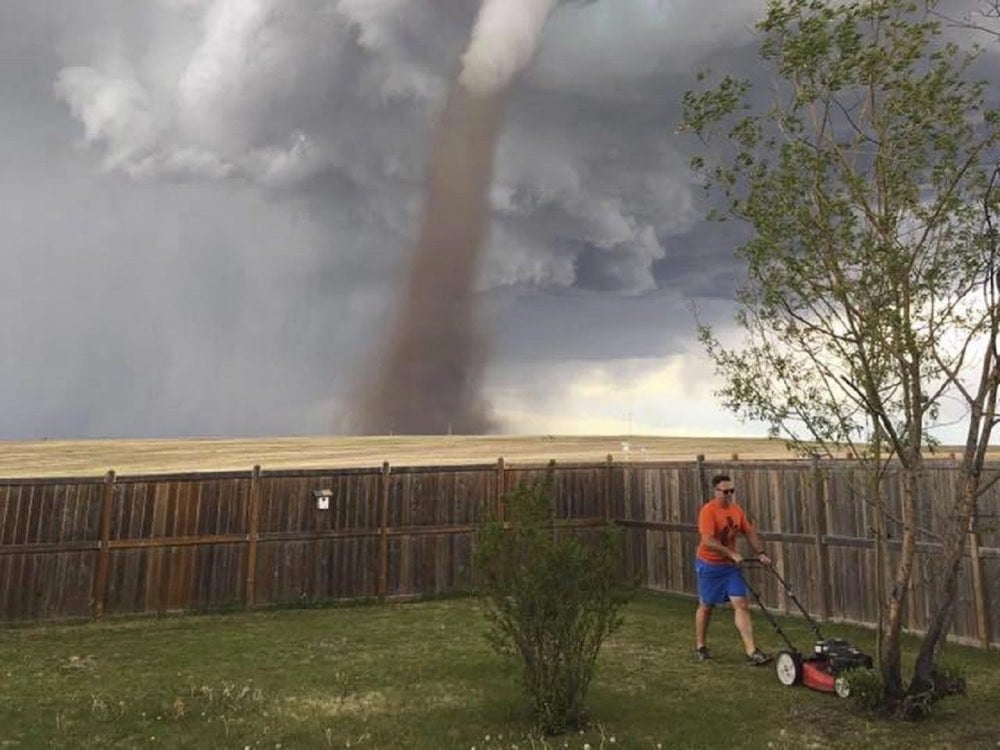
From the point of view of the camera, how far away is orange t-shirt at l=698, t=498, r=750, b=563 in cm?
852

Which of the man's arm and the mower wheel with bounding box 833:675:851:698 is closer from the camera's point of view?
the mower wheel with bounding box 833:675:851:698

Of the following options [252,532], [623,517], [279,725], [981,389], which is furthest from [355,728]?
[623,517]

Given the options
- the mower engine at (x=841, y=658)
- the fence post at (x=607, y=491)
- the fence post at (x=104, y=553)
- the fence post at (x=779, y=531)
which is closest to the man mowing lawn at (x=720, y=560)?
the mower engine at (x=841, y=658)

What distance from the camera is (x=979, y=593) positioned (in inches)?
356

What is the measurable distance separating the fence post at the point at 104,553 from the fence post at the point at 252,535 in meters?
2.14

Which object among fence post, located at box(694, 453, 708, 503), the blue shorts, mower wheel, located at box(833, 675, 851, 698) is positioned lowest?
mower wheel, located at box(833, 675, 851, 698)

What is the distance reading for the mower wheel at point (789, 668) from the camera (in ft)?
23.7

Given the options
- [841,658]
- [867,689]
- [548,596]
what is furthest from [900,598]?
[548,596]

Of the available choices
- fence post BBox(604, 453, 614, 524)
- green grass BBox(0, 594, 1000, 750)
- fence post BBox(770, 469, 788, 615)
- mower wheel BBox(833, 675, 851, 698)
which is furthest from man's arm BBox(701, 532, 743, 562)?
fence post BBox(604, 453, 614, 524)

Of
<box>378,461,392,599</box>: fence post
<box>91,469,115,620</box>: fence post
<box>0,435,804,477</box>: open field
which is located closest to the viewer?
<box>91,469,115,620</box>: fence post

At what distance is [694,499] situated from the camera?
43.8 ft

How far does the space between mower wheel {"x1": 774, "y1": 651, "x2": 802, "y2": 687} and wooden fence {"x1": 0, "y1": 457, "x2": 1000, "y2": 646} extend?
3254 mm

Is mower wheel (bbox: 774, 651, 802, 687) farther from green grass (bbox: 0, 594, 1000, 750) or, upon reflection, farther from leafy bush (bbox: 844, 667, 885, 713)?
leafy bush (bbox: 844, 667, 885, 713)

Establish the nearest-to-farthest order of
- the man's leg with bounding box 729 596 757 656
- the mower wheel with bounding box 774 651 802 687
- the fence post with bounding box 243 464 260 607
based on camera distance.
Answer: the mower wheel with bounding box 774 651 802 687
the man's leg with bounding box 729 596 757 656
the fence post with bounding box 243 464 260 607
